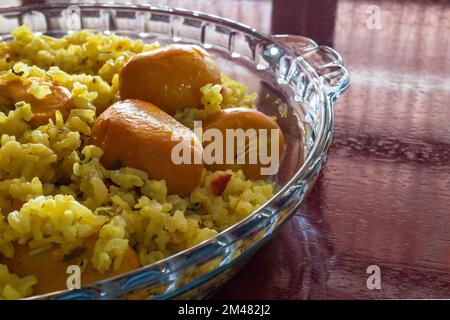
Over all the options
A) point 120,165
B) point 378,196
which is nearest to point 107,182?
point 120,165

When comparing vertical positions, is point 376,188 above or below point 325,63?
below

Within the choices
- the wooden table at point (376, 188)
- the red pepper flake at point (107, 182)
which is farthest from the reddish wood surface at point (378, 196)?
the red pepper flake at point (107, 182)

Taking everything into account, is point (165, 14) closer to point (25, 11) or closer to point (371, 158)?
point (25, 11)

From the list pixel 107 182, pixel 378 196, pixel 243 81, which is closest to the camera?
pixel 107 182

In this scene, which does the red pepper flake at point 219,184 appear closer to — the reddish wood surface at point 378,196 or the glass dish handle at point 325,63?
the reddish wood surface at point 378,196

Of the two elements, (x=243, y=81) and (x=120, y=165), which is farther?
(x=243, y=81)

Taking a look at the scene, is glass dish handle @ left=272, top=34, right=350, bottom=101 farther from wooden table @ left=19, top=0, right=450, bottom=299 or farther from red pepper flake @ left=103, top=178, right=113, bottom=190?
red pepper flake @ left=103, top=178, right=113, bottom=190

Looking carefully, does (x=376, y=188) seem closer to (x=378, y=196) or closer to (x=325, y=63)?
(x=378, y=196)
